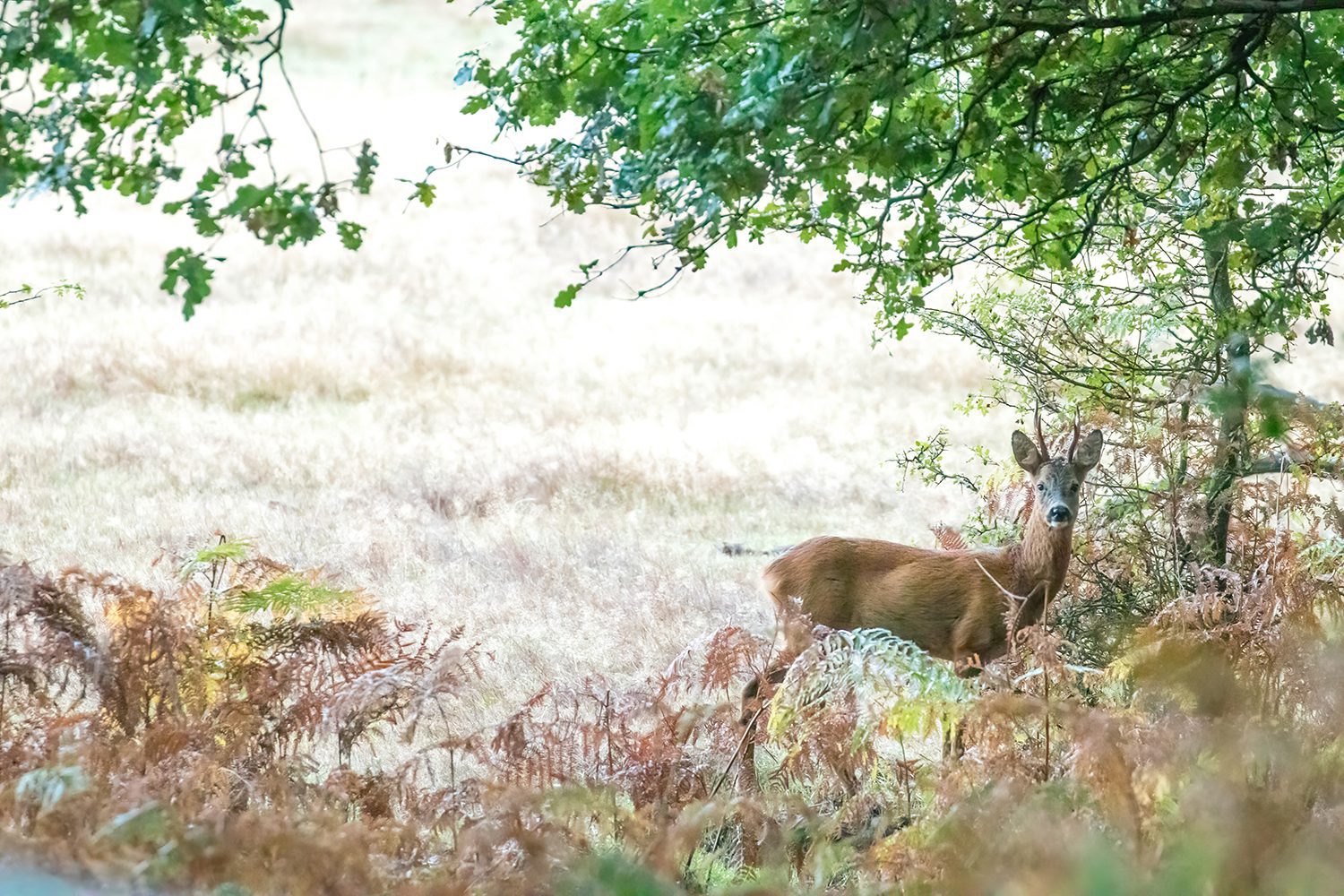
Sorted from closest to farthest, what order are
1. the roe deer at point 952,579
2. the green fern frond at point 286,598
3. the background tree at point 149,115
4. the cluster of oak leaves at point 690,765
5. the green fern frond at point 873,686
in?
the cluster of oak leaves at point 690,765
the background tree at point 149,115
the green fern frond at point 873,686
the green fern frond at point 286,598
the roe deer at point 952,579

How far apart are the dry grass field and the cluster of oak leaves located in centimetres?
177

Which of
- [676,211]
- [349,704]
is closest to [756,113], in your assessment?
[676,211]

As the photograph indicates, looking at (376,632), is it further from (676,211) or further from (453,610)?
(453,610)

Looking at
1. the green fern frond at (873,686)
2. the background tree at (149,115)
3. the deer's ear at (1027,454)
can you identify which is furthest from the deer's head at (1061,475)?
the background tree at (149,115)

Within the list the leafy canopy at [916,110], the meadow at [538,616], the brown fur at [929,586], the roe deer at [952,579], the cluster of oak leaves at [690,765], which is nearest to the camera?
the cluster of oak leaves at [690,765]

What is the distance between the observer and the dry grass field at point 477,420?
33.0 feet

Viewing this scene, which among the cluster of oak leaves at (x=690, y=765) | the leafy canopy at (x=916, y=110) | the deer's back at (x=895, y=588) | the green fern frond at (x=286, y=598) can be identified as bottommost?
the cluster of oak leaves at (x=690, y=765)

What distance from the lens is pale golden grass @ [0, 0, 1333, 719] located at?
10078mm

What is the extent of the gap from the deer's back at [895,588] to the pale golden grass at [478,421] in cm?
135

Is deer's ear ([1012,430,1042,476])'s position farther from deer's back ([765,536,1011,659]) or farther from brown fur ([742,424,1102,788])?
deer's back ([765,536,1011,659])

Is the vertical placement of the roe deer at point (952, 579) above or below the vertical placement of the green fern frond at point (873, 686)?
above

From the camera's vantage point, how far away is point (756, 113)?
13.2 feet

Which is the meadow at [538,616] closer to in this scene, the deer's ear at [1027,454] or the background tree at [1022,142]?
the background tree at [1022,142]

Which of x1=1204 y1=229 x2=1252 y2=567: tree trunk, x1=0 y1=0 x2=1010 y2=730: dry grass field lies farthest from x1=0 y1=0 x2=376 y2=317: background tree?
x1=1204 y1=229 x2=1252 y2=567: tree trunk
